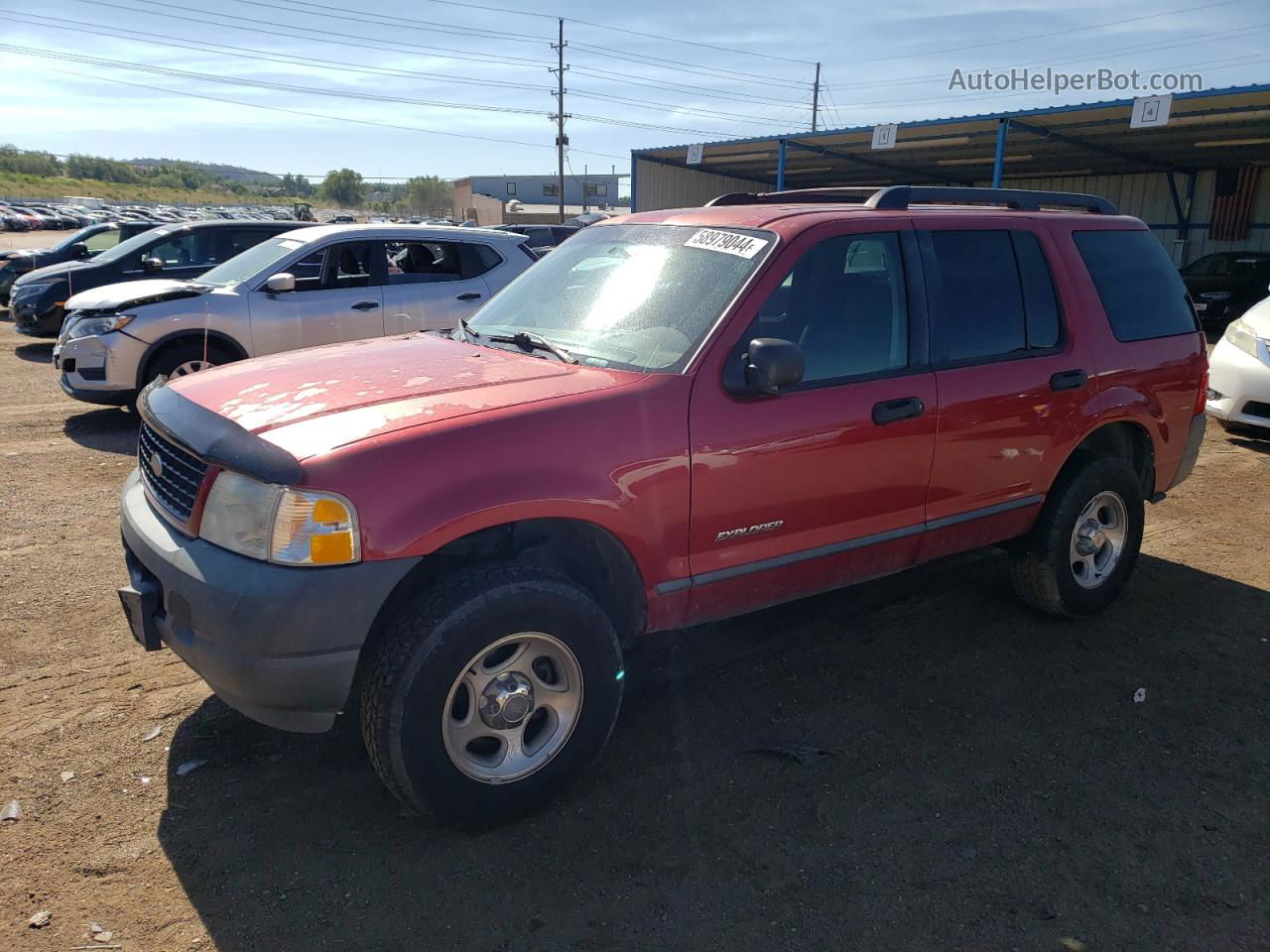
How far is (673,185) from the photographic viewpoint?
30.2 meters

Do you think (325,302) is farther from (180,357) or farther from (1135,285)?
(1135,285)

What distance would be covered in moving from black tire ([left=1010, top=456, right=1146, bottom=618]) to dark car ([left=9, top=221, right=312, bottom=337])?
365 inches

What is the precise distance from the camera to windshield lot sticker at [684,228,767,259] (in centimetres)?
353

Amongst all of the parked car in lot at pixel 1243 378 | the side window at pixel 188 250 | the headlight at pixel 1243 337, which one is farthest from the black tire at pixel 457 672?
the side window at pixel 188 250

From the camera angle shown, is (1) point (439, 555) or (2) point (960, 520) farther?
(2) point (960, 520)

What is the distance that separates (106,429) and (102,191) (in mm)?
111394

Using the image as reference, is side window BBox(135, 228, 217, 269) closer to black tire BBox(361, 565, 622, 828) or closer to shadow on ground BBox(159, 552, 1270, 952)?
shadow on ground BBox(159, 552, 1270, 952)

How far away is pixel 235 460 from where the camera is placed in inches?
106

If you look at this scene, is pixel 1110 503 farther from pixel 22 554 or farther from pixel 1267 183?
pixel 1267 183

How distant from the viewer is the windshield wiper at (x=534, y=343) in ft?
11.4

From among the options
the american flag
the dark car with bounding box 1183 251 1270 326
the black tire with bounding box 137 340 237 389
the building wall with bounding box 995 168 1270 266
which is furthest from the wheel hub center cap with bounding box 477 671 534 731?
the american flag

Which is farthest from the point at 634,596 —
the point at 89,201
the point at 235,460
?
the point at 89,201

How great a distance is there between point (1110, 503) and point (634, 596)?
2.83 m

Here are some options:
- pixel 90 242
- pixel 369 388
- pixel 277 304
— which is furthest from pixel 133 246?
pixel 369 388
